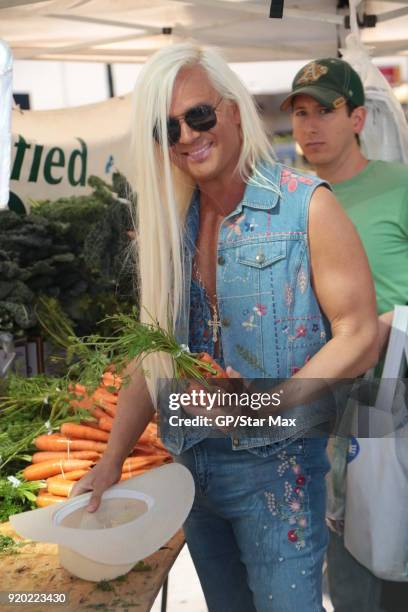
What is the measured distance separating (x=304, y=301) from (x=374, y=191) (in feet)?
4.76

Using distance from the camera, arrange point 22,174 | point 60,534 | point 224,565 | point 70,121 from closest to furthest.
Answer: point 60,534, point 224,565, point 22,174, point 70,121

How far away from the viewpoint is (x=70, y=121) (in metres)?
4.79

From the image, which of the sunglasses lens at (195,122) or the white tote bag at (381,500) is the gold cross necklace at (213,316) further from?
the white tote bag at (381,500)

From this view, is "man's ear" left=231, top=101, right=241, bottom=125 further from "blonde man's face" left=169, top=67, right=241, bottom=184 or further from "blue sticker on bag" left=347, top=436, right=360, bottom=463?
"blue sticker on bag" left=347, top=436, right=360, bottom=463

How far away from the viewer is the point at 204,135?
164 centimetres

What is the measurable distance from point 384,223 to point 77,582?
160 cm

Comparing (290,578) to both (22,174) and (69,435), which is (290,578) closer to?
(69,435)

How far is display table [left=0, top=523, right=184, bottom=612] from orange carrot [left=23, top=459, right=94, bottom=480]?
570 mm

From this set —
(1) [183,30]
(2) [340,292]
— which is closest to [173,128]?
(2) [340,292]

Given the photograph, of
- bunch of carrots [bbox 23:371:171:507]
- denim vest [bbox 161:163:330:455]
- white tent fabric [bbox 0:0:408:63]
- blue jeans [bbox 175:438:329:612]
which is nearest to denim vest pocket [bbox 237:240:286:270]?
denim vest [bbox 161:163:330:455]

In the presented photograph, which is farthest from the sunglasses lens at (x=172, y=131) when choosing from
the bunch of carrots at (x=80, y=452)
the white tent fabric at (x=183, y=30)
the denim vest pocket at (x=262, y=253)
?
the white tent fabric at (x=183, y=30)

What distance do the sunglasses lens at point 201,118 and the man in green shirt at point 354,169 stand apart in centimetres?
132

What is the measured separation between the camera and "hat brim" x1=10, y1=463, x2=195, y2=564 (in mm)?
1785

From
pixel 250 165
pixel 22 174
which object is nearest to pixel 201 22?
pixel 22 174
